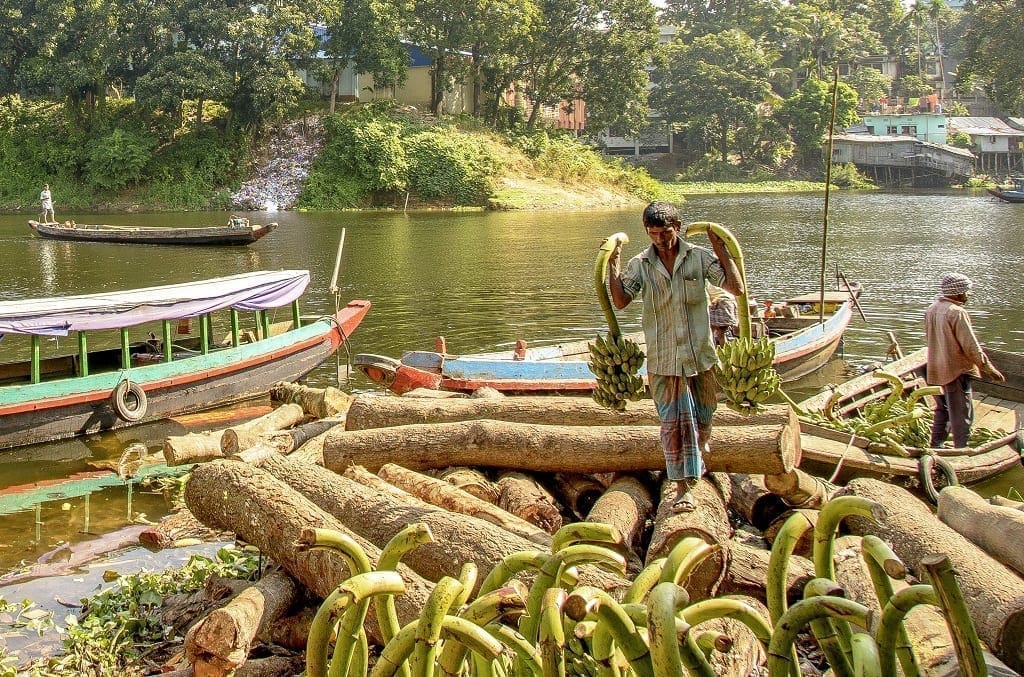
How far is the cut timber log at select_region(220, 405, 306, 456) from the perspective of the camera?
9.60 metres

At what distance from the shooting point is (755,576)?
17.3 ft

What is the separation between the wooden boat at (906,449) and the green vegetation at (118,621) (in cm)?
445

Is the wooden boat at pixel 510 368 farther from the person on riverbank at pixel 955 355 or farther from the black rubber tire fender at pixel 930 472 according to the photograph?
the black rubber tire fender at pixel 930 472

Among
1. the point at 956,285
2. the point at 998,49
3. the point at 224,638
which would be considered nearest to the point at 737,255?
the point at 224,638

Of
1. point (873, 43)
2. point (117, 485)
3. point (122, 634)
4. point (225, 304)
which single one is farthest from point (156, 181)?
point (873, 43)

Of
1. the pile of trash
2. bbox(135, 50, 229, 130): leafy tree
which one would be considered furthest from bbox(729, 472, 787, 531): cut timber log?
the pile of trash

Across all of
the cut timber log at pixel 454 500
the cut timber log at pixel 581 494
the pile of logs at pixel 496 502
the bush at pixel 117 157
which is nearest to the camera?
the pile of logs at pixel 496 502

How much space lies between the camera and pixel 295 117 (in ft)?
173

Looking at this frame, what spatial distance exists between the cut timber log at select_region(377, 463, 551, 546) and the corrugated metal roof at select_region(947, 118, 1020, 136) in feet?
237

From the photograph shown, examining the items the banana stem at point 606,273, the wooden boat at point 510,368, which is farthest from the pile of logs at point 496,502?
the wooden boat at point 510,368

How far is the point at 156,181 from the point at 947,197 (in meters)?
44.9

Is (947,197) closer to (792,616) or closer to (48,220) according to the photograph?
(48,220)

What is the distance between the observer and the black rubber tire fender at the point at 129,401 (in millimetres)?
12680

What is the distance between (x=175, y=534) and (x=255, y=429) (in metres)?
1.87
